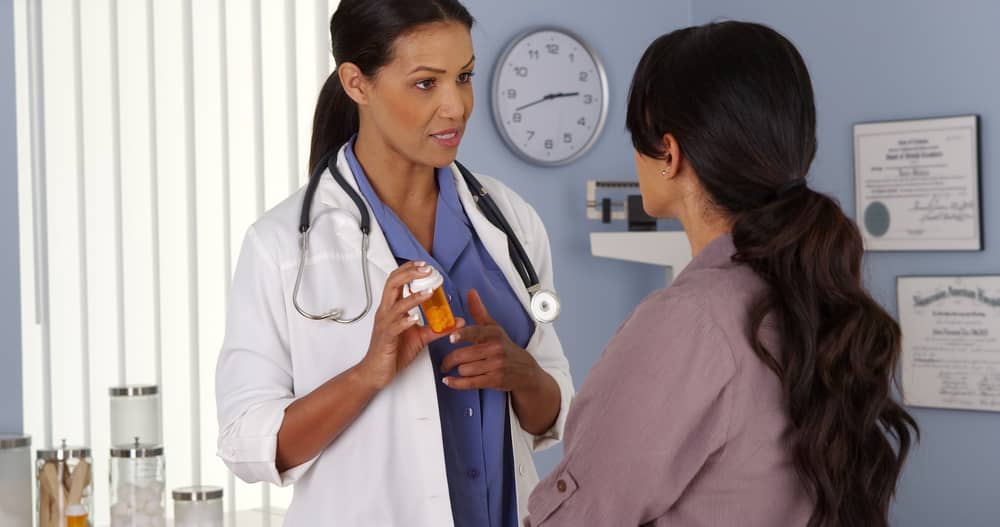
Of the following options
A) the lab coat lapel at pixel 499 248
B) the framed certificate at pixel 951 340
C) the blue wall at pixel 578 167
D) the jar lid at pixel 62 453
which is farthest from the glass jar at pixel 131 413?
the framed certificate at pixel 951 340

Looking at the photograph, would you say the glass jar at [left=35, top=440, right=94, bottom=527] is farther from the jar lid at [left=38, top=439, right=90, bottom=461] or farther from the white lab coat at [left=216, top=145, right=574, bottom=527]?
the white lab coat at [left=216, top=145, right=574, bottom=527]

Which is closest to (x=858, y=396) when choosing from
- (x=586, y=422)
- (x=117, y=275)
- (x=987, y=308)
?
(x=586, y=422)

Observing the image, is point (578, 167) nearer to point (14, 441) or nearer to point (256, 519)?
point (256, 519)

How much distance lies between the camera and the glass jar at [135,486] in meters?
2.04

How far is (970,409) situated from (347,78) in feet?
8.48

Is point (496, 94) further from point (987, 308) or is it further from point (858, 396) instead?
point (858, 396)

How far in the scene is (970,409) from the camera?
3.38 meters

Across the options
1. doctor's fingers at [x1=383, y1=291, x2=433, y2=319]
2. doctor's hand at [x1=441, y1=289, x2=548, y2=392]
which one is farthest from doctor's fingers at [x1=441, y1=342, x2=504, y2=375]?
doctor's fingers at [x1=383, y1=291, x2=433, y2=319]

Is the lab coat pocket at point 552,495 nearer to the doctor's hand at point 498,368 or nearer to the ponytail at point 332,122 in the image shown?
the doctor's hand at point 498,368

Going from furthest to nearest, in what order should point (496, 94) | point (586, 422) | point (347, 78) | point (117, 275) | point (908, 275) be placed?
point (908, 275) → point (496, 94) → point (117, 275) → point (347, 78) → point (586, 422)

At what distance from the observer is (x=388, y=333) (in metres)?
1.29

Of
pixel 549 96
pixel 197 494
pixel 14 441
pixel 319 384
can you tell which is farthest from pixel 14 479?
pixel 549 96

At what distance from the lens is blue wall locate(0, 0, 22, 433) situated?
2.02 m

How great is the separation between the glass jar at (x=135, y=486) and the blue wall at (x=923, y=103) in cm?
229
